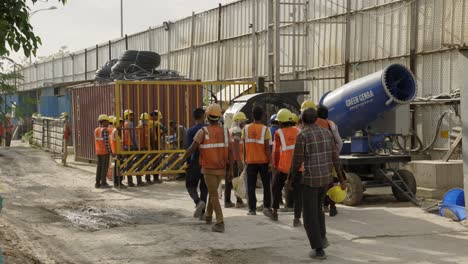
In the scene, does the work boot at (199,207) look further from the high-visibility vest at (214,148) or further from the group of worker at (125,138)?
the group of worker at (125,138)

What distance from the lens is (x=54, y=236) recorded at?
10.8m

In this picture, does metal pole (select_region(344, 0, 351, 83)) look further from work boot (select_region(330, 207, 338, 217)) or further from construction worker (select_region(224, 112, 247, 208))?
work boot (select_region(330, 207, 338, 217))

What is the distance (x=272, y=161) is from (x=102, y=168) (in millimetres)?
6948

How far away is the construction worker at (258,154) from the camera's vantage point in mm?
11930

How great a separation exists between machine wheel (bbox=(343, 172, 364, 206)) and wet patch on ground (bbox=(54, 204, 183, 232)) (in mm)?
3248

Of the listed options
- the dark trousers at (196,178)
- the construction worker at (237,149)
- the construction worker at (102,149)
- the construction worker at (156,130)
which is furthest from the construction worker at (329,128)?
the construction worker at (102,149)

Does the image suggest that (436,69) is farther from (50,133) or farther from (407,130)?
(50,133)

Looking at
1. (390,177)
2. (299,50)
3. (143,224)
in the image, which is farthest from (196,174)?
(299,50)

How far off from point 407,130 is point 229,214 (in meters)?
4.03

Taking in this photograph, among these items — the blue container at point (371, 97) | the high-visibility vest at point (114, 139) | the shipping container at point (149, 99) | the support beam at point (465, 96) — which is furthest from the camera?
the shipping container at point (149, 99)

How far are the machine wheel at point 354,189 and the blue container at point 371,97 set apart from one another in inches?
44.8

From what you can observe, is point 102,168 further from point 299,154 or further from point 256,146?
point 299,154

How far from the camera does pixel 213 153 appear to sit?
1053cm

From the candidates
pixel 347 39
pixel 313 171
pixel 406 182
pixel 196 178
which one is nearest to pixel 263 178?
pixel 196 178
